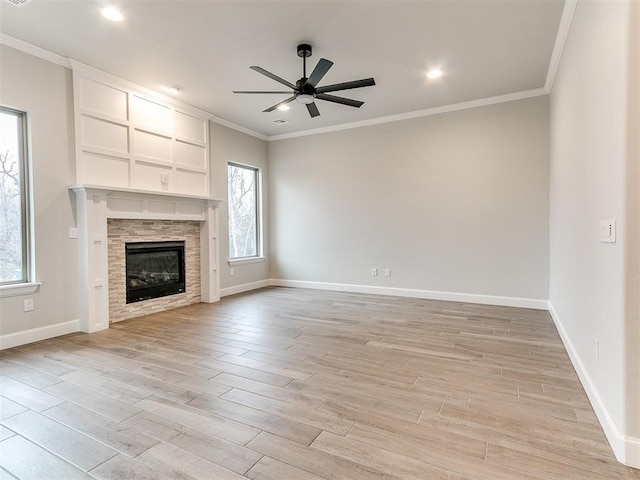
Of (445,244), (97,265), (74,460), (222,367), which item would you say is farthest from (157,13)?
(445,244)

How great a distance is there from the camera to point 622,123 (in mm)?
1642

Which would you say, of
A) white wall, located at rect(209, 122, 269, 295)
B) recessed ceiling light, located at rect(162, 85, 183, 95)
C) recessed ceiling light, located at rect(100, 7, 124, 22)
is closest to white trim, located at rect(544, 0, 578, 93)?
recessed ceiling light, located at rect(100, 7, 124, 22)

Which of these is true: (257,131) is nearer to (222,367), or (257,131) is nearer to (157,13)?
(157,13)

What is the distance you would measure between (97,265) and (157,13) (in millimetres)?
2682

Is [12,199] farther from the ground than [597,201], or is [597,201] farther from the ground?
[12,199]

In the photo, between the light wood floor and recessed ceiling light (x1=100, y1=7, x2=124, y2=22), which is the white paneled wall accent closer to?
recessed ceiling light (x1=100, y1=7, x2=124, y2=22)

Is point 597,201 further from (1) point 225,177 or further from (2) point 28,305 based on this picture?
(1) point 225,177

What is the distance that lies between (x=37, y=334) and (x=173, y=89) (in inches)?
128

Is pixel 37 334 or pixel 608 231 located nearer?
pixel 608 231

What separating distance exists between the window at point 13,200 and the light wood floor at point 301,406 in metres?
0.82

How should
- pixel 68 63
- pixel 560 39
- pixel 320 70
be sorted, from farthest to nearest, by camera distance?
pixel 68 63
pixel 560 39
pixel 320 70

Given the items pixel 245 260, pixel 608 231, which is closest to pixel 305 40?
pixel 608 231

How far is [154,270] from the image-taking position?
4816mm

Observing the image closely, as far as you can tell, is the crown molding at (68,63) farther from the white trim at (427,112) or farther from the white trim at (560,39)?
the white trim at (560,39)
